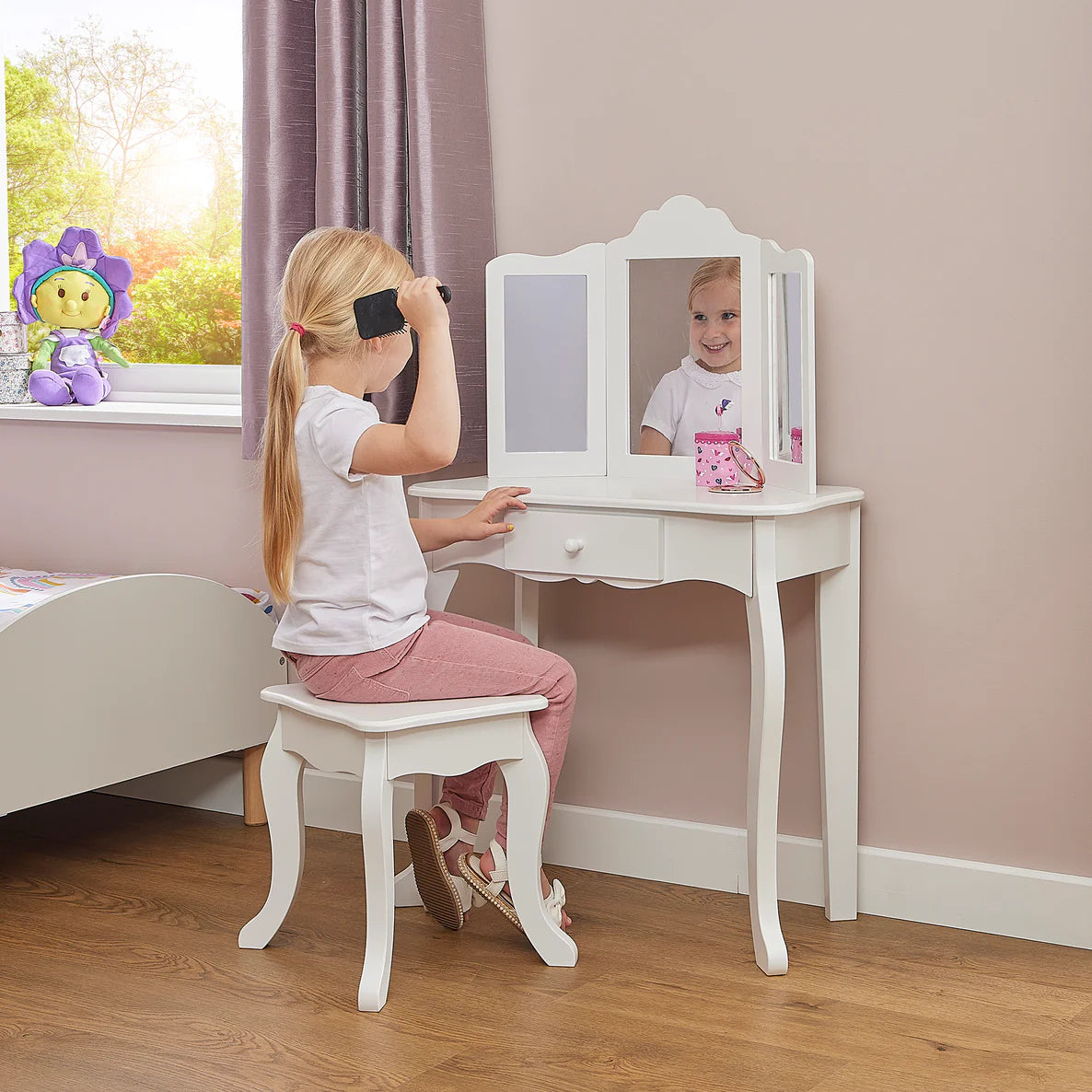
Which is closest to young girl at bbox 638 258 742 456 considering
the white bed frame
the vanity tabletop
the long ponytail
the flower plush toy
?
the vanity tabletop

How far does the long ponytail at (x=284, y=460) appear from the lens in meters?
1.91

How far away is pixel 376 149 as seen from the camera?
2348 mm

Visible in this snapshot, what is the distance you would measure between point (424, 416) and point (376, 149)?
0.72m

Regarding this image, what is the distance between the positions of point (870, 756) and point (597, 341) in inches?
31.0

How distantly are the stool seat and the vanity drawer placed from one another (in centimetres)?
20

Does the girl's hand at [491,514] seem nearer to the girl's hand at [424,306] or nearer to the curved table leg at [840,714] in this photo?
the girl's hand at [424,306]

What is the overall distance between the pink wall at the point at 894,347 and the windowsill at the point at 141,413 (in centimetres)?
71

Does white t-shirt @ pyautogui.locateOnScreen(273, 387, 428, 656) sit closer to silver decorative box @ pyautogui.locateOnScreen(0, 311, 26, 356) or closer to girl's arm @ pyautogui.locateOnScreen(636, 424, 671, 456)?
girl's arm @ pyautogui.locateOnScreen(636, 424, 671, 456)

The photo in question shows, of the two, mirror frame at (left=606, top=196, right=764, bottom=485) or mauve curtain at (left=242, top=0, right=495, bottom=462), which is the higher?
mauve curtain at (left=242, top=0, right=495, bottom=462)

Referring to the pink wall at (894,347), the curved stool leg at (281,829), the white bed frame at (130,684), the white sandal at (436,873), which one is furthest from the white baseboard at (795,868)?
the curved stool leg at (281,829)

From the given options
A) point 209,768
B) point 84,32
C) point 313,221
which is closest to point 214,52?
point 84,32

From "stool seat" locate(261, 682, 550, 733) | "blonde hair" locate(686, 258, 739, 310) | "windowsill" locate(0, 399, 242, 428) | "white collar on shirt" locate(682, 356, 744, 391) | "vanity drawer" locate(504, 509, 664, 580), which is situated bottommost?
"stool seat" locate(261, 682, 550, 733)

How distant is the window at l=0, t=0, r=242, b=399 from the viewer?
304cm

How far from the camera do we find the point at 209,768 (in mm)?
2760
